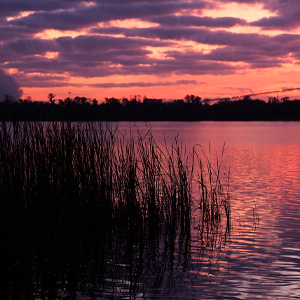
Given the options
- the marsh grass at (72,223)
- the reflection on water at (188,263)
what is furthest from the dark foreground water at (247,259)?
the marsh grass at (72,223)

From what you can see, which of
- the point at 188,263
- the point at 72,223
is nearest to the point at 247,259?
the point at 188,263

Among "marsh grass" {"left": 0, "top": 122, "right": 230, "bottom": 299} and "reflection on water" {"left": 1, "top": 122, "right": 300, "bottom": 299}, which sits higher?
"marsh grass" {"left": 0, "top": 122, "right": 230, "bottom": 299}

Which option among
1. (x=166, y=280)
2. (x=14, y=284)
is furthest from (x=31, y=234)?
(x=166, y=280)

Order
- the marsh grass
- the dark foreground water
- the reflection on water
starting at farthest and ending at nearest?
the dark foreground water < the reflection on water < the marsh grass

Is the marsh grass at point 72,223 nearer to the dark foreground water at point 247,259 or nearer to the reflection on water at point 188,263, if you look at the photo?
the reflection on water at point 188,263

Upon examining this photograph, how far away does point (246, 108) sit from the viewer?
412ft

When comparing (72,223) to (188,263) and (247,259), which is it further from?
(247,259)

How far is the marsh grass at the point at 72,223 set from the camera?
4.69 metres

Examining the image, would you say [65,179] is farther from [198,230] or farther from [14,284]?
[198,230]

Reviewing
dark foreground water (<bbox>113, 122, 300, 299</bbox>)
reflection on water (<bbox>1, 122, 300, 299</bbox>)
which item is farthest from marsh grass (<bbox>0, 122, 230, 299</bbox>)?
dark foreground water (<bbox>113, 122, 300, 299</bbox>)

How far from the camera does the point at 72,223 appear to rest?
5219mm

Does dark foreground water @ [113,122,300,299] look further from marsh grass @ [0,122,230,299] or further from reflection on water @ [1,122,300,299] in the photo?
marsh grass @ [0,122,230,299]

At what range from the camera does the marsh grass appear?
15.4ft

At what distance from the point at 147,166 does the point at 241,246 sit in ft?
6.82
